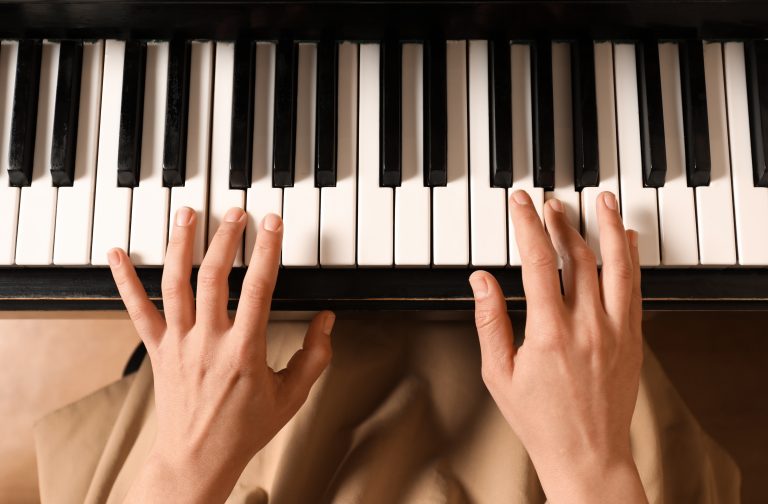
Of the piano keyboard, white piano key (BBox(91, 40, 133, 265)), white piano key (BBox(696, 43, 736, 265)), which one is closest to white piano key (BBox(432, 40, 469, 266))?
the piano keyboard

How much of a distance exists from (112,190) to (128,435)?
14.8 inches

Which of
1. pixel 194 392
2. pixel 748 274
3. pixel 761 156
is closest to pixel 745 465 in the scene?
pixel 748 274

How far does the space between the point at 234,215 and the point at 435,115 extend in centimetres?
30

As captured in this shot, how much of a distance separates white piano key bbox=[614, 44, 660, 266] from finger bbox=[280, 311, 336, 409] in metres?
0.43

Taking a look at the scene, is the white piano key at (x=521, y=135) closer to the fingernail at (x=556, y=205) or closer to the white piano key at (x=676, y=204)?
the fingernail at (x=556, y=205)

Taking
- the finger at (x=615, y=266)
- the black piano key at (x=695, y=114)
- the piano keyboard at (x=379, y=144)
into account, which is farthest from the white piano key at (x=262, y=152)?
the black piano key at (x=695, y=114)

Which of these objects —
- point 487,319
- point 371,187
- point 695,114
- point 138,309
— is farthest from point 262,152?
point 695,114

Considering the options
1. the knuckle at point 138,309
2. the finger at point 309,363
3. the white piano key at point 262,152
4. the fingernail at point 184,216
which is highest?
the white piano key at point 262,152

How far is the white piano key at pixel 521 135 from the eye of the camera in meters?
0.80

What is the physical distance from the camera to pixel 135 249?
2.63ft

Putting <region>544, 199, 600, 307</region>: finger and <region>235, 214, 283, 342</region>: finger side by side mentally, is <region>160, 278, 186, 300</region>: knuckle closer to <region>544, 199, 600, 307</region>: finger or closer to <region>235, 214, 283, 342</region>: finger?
<region>235, 214, 283, 342</region>: finger

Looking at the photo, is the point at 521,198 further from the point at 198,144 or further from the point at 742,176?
the point at 198,144

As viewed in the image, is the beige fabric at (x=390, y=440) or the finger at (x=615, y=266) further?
the beige fabric at (x=390, y=440)

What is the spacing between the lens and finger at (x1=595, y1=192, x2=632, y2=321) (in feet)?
2.45
